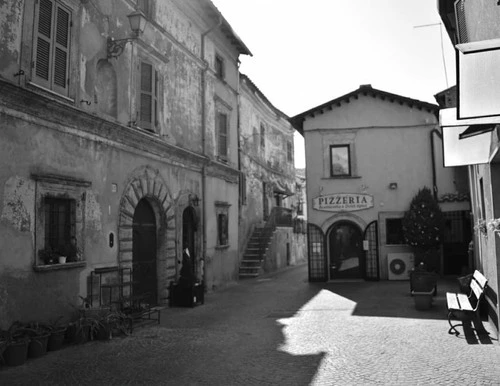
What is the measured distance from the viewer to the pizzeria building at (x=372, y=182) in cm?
1800

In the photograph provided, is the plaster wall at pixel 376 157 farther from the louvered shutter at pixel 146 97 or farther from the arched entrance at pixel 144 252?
the louvered shutter at pixel 146 97

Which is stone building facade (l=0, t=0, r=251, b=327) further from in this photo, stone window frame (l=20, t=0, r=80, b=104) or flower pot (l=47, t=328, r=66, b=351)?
flower pot (l=47, t=328, r=66, b=351)

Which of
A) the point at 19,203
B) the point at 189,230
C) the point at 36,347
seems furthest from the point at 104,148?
the point at 189,230

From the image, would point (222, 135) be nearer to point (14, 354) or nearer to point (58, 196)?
point (58, 196)

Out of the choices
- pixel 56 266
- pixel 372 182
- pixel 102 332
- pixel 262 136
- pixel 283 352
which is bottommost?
pixel 283 352

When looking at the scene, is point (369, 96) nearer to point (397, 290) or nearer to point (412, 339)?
point (397, 290)

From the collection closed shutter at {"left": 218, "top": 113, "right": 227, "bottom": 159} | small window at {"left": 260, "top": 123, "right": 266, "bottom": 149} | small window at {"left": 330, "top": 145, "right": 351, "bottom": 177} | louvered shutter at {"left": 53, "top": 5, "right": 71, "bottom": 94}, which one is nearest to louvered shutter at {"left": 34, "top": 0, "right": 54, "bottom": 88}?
louvered shutter at {"left": 53, "top": 5, "right": 71, "bottom": 94}

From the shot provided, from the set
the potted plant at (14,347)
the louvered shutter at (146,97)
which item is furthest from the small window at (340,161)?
the potted plant at (14,347)

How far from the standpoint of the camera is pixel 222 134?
58.0 ft

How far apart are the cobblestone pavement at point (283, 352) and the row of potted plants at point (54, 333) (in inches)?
7.7

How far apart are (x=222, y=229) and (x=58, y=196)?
9.01 meters

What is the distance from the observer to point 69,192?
9.05 m

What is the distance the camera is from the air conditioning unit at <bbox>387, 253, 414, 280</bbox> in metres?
17.7

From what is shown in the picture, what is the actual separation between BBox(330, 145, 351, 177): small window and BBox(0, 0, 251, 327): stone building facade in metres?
4.90
